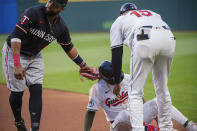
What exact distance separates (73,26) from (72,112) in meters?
20.3

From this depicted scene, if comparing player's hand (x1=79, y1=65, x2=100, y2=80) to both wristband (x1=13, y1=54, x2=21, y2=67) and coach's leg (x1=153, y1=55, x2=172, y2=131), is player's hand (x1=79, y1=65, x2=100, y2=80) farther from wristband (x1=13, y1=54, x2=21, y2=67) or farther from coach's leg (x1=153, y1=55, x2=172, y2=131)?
wristband (x1=13, y1=54, x2=21, y2=67)

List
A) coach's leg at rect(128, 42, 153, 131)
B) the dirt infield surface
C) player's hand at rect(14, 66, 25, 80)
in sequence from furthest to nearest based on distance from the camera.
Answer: the dirt infield surface < player's hand at rect(14, 66, 25, 80) < coach's leg at rect(128, 42, 153, 131)

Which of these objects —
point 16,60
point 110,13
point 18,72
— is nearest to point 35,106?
point 18,72

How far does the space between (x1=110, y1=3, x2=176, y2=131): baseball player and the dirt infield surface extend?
4.01 feet

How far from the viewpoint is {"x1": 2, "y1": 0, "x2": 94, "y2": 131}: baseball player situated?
12.6ft

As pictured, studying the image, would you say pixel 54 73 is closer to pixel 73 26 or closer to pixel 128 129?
pixel 128 129

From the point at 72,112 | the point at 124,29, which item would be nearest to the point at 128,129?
the point at 124,29

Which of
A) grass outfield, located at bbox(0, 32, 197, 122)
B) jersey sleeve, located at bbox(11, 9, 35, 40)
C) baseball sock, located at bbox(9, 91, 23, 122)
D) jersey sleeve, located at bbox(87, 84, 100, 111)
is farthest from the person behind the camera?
grass outfield, located at bbox(0, 32, 197, 122)

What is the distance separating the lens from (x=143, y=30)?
3.50 m

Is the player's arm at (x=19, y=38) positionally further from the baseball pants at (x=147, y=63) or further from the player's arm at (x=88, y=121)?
the baseball pants at (x=147, y=63)

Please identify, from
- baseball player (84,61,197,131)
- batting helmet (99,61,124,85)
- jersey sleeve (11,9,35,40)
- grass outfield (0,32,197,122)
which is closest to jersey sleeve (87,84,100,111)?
baseball player (84,61,197,131)

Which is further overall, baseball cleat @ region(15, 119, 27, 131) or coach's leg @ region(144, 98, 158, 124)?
baseball cleat @ region(15, 119, 27, 131)

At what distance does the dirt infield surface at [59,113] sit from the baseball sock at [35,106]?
888mm

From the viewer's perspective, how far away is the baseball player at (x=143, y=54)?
348 centimetres
